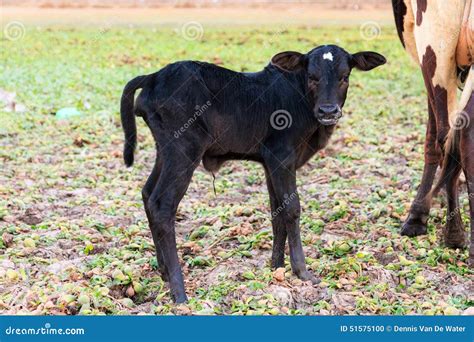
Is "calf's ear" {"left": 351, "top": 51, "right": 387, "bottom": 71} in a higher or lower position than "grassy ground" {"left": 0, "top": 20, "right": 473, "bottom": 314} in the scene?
higher

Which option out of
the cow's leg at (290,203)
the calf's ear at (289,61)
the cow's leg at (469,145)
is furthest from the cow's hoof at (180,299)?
the cow's leg at (469,145)

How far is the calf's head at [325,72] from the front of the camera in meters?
5.29

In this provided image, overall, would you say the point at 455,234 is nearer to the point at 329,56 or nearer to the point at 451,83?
the point at 451,83

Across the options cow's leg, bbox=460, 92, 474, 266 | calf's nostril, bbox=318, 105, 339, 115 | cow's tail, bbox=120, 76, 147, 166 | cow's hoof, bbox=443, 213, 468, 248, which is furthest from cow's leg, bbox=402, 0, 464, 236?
cow's tail, bbox=120, 76, 147, 166

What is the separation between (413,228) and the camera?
21.9 feet

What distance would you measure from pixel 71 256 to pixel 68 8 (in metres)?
20.1

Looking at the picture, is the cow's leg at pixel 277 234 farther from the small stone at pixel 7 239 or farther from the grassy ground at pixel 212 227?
the small stone at pixel 7 239

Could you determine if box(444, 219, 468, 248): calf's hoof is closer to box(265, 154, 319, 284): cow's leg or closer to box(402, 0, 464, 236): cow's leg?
box(402, 0, 464, 236): cow's leg

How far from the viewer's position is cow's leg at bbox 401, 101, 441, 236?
6703 millimetres

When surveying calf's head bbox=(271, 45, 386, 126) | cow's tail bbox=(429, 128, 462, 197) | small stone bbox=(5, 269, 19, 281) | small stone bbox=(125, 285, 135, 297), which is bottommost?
small stone bbox=(125, 285, 135, 297)

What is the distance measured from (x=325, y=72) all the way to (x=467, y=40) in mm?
1108

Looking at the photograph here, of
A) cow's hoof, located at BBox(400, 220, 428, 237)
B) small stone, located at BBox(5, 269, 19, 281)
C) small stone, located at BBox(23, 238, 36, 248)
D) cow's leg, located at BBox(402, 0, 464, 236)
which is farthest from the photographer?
cow's hoof, located at BBox(400, 220, 428, 237)

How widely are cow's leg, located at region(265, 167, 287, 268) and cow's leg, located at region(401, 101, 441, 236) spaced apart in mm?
1359

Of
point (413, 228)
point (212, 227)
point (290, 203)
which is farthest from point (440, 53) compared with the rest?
point (212, 227)
